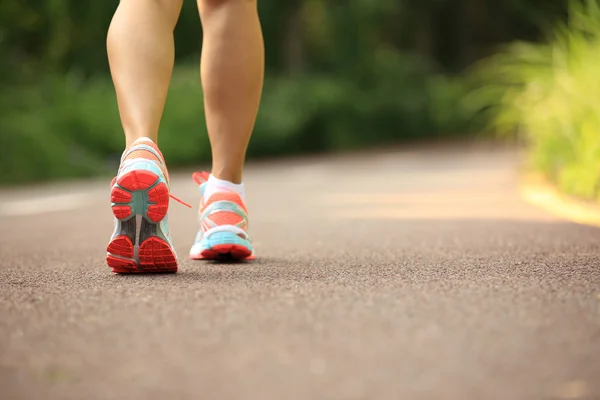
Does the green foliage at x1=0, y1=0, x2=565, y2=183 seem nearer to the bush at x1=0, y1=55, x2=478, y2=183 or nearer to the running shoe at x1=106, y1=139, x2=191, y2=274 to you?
the bush at x1=0, y1=55, x2=478, y2=183

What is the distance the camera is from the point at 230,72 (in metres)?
3.35

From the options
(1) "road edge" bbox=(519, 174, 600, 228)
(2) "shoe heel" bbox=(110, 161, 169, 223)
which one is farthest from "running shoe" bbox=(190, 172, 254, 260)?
(1) "road edge" bbox=(519, 174, 600, 228)

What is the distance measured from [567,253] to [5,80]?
1035 centimetres

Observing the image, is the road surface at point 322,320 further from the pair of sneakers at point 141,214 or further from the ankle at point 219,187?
the ankle at point 219,187

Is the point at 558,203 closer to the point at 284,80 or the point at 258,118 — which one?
the point at 258,118

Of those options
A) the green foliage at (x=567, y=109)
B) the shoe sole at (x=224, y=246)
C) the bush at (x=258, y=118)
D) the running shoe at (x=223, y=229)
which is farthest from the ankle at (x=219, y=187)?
the bush at (x=258, y=118)

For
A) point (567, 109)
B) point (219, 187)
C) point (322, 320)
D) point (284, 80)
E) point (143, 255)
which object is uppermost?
point (284, 80)

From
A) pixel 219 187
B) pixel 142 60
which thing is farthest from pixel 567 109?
pixel 142 60

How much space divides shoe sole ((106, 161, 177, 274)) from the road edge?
2.25 meters

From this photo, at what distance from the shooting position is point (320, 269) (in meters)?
2.94

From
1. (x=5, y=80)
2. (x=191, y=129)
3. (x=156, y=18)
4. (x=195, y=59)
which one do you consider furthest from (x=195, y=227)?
(x=195, y=59)

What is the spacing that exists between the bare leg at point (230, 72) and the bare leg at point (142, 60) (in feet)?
0.83

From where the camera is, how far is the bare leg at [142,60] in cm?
289

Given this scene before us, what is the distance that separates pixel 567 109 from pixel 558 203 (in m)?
1.00
